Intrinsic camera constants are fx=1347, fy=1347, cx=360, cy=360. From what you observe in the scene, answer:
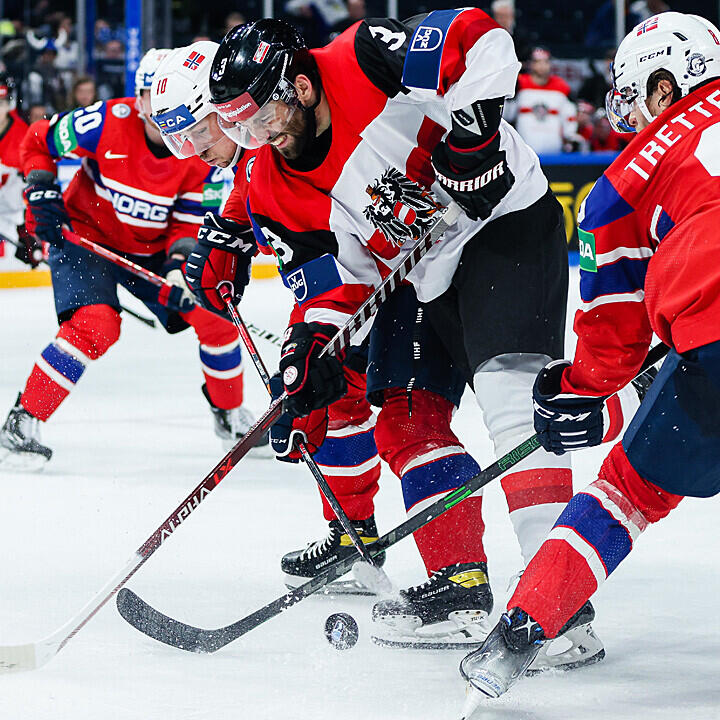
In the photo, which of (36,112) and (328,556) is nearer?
(328,556)

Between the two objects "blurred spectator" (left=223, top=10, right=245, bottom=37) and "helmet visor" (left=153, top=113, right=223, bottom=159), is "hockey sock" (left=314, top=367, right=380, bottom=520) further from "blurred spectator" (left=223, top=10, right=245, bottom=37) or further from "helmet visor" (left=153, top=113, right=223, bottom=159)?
"blurred spectator" (left=223, top=10, right=245, bottom=37)

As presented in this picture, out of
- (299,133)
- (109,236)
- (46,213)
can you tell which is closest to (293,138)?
(299,133)

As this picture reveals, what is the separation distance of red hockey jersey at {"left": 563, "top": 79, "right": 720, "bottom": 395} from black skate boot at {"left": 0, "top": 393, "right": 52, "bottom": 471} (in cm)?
219

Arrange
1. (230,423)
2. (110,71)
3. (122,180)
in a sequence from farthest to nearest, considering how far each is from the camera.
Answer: (110,71) < (230,423) < (122,180)

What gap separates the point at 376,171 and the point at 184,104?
0.60 meters

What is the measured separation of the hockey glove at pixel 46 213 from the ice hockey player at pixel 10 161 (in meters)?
1.59

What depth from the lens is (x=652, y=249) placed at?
183 centimetres

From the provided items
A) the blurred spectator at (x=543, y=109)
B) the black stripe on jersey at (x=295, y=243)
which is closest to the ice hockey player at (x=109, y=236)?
the black stripe on jersey at (x=295, y=243)

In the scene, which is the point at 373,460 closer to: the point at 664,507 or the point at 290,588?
the point at 290,588

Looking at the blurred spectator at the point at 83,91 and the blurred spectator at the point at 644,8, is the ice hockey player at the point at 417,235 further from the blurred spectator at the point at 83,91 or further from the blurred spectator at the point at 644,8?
the blurred spectator at the point at 644,8

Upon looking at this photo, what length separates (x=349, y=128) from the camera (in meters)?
2.23

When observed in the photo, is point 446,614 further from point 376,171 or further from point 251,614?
point 376,171

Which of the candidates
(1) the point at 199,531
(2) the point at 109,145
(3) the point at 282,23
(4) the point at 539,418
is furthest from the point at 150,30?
(4) the point at 539,418

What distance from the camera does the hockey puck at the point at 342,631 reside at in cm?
222
